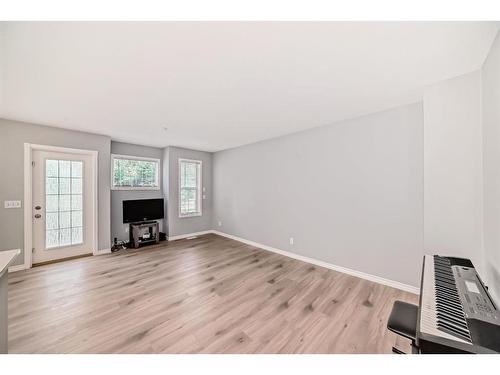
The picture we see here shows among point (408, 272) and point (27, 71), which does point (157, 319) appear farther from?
point (408, 272)

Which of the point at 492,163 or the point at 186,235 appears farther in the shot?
the point at 186,235

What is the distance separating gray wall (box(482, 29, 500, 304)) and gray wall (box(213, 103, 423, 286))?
77cm

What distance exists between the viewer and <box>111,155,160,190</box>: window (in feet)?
14.6

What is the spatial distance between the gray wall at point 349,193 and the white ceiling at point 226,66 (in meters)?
A: 0.46

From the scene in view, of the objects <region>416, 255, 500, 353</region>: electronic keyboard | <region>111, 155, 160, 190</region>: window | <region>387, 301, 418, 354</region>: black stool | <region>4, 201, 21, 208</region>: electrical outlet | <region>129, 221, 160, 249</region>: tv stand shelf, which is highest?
<region>111, 155, 160, 190</region>: window

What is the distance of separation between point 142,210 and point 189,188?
4.43 feet

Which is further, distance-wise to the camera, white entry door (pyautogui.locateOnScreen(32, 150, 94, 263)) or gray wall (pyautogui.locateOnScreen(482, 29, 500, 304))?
white entry door (pyautogui.locateOnScreen(32, 150, 94, 263))

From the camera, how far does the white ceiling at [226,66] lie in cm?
130

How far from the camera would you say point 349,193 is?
299 centimetres

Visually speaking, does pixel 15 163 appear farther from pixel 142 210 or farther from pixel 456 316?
pixel 456 316

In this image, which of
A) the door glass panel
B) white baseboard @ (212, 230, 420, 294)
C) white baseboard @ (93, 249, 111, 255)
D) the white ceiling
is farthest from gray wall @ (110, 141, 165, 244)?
white baseboard @ (212, 230, 420, 294)

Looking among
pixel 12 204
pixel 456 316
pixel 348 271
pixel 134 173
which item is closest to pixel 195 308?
pixel 456 316

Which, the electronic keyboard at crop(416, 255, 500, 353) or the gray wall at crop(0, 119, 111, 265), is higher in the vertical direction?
the gray wall at crop(0, 119, 111, 265)

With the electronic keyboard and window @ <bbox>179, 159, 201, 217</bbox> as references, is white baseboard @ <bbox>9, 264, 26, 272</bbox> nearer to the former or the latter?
window @ <bbox>179, 159, 201, 217</bbox>
